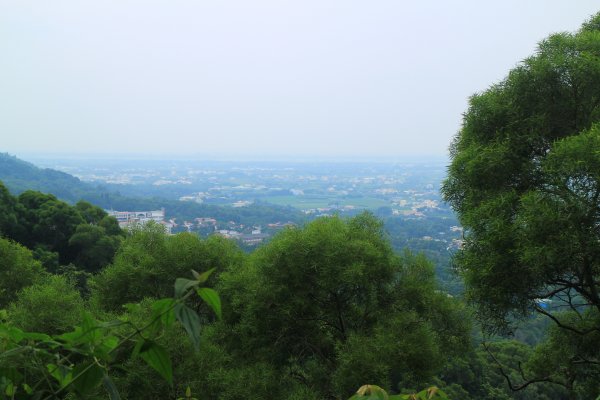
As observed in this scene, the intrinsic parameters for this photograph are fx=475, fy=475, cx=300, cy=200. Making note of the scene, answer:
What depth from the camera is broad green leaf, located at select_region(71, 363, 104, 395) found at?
2.64 ft

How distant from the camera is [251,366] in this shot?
643cm

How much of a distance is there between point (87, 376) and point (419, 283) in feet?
22.3

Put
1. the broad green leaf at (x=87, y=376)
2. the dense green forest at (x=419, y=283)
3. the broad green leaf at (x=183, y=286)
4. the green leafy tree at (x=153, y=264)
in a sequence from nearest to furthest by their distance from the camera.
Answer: the broad green leaf at (x=183, y=286) < the broad green leaf at (x=87, y=376) < the dense green forest at (x=419, y=283) < the green leafy tree at (x=153, y=264)

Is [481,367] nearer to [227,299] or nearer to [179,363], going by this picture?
[227,299]

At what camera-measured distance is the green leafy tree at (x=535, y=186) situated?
4.43 m

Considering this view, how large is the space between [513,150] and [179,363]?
4.65 metres

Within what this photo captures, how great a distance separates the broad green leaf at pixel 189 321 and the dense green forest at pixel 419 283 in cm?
299

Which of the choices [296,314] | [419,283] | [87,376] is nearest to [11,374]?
[87,376]

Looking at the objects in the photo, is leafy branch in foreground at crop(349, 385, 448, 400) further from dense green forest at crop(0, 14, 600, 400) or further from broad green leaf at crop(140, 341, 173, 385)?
dense green forest at crop(0, 14, 600, 400)

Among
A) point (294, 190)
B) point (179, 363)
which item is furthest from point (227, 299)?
point (294, 190)

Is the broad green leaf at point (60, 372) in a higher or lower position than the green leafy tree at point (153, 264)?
higher

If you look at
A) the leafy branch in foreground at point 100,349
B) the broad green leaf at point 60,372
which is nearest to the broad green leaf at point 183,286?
the leafy branch in foreground at point 100,349

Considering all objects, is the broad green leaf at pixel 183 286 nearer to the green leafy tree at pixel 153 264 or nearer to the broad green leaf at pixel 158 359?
the broad green leaf at pixel 158 359

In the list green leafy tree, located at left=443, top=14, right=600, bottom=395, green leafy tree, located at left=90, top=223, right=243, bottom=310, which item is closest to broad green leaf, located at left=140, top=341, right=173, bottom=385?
green leafy tree, located at left=443, top=14, right=600, bottom=395
